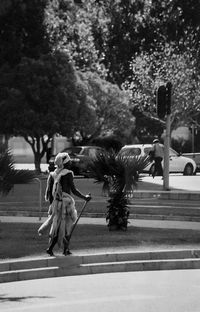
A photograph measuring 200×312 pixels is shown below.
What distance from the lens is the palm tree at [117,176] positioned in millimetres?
16328

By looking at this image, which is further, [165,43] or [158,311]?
[165,43]

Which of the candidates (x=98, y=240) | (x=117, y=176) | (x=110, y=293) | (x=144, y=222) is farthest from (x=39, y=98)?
(x=110, y=293)

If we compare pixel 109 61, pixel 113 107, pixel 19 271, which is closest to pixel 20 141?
pixel 109 61

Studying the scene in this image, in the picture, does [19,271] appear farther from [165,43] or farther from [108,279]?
[165,43]

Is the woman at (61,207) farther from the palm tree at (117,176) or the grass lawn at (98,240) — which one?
the palm tree at (117,176)

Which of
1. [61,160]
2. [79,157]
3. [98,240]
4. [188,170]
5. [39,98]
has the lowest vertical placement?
[98,240]

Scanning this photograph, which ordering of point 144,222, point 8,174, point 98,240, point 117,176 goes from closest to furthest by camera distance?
1. point 98,240
2. point 8,174
3. point 117,176
4. point 144,222

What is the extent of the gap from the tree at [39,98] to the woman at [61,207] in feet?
98.3

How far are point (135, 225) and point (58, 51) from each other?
93.9ft

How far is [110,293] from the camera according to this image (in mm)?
10367

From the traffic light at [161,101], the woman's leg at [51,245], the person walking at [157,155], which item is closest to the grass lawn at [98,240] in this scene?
the woman's leg at [51,245]

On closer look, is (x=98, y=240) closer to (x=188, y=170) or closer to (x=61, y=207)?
(x=61, y=207)

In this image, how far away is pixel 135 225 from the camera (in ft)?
60.3

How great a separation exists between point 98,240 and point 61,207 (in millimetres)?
2051
